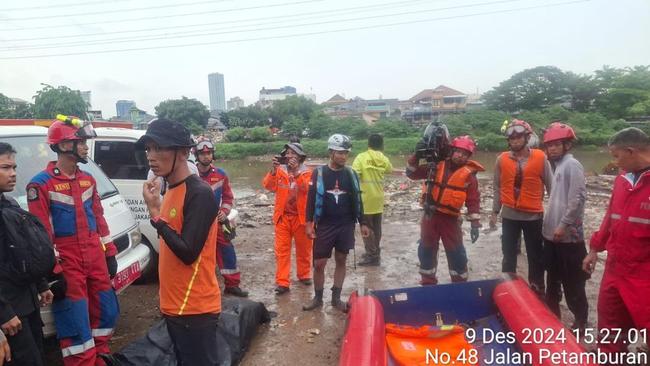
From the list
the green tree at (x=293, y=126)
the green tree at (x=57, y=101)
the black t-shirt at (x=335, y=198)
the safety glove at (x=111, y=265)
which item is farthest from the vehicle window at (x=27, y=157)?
the green tree at (x=293, y=126)

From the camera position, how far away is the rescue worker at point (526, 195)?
4.29m

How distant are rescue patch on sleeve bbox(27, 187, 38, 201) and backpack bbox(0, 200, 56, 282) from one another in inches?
16.2

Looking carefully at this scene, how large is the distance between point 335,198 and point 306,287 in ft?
4.83

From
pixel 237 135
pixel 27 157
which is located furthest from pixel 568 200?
pixel 237 135

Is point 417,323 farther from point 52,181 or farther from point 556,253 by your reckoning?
point 52,181

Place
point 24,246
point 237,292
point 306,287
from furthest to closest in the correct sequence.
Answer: point 306,287 < point 237,292 < point 24,246

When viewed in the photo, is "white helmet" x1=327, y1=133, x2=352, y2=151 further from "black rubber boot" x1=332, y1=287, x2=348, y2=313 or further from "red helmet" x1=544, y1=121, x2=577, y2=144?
"red helmet" x1=544, y1=121, x2=577, y2=144

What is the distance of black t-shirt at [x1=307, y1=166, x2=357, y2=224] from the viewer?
4.57 m

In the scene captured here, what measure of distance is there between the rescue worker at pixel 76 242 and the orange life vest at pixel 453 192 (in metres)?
3.09

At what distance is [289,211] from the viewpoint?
17.5 ft

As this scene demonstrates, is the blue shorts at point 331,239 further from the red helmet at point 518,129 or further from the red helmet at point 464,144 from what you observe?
the red helmet at point 518,129

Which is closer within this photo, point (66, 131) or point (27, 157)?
point (66, 131)

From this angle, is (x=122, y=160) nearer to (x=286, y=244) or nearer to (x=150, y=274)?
(x=150, y=274)

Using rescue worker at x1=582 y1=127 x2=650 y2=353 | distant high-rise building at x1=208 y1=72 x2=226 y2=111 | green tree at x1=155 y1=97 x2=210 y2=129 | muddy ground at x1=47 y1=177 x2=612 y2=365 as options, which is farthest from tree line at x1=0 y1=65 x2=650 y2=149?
distant high-rise building at x1=208 y1=72 x2=226 y2=111
